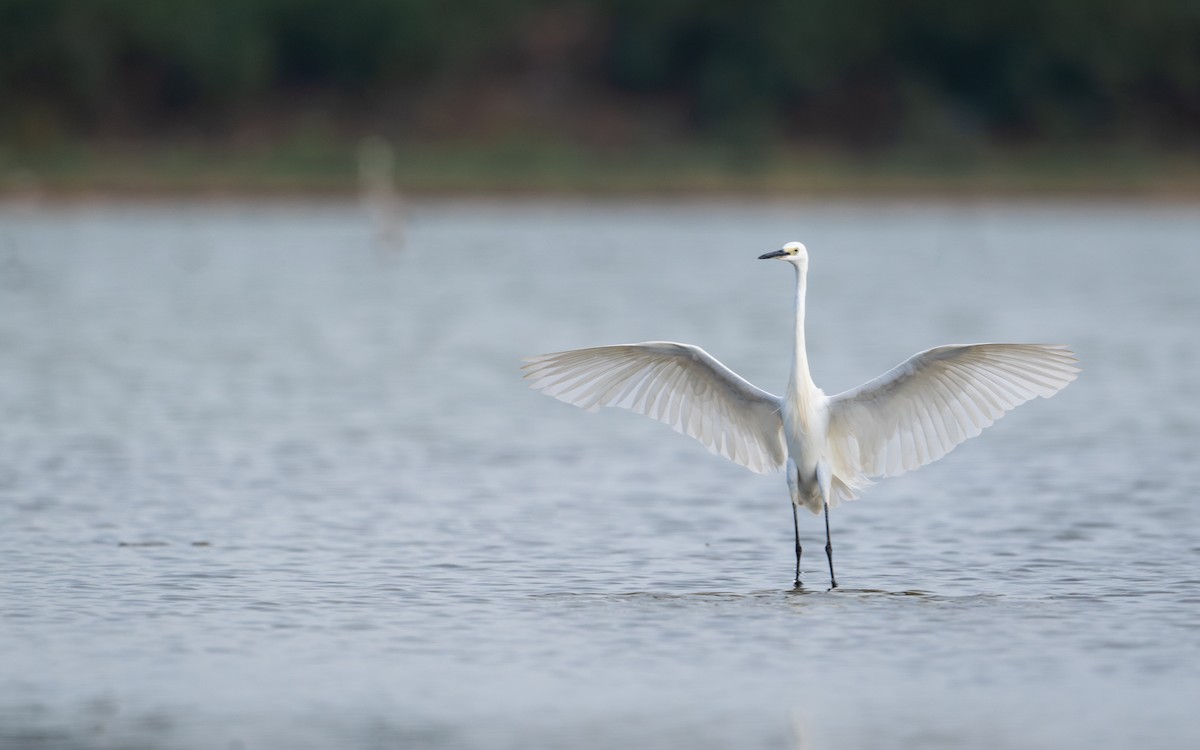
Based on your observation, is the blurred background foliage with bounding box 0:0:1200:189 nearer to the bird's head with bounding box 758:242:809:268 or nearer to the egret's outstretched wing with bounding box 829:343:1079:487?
the bird's head with bounding box 758:242:809:268

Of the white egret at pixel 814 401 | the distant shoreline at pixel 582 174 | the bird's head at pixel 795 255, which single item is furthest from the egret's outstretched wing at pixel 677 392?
the distant shoreline at pixel 582 174

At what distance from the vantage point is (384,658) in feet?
25.0

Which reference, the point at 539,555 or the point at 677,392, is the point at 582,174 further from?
the point at 677,392

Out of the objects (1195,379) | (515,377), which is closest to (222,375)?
(515,377)

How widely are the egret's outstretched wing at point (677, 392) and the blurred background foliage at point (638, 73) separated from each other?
4073 cm

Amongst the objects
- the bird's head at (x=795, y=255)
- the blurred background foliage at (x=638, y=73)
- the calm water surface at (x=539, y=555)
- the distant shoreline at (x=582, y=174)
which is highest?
the blurred background foliage at (x=638, y=73)

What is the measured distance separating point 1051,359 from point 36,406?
922cm

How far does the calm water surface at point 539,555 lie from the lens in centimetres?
691

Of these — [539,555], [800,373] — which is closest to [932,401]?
[800,373]

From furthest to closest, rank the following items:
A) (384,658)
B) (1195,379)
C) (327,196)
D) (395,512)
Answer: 1. (327,196)
2. (1195,379)
3. (395,512)
4. (384,658)

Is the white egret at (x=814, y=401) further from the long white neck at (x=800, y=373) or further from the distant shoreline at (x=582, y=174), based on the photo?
the distant shoreline at (x=582, y=174)

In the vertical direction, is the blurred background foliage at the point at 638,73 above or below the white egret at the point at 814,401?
above

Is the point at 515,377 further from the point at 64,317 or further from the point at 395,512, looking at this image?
the point at 64,317

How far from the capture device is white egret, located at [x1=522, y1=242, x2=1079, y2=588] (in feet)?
29.6
